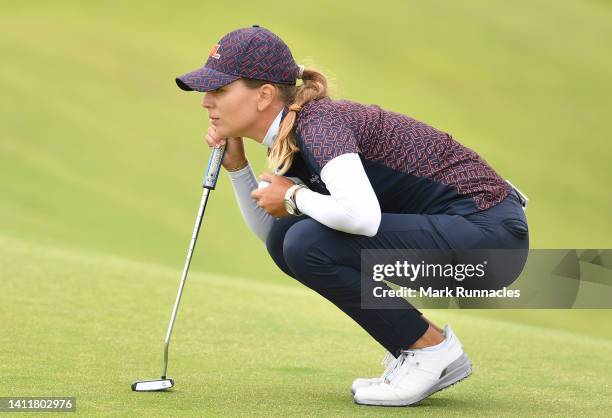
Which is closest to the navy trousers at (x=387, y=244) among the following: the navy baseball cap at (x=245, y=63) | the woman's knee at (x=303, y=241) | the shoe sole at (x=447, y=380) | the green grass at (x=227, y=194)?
the woman's knee at (x=303, y=241)

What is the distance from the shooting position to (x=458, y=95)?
14805 mm

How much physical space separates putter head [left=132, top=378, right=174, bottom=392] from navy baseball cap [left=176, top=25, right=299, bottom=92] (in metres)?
0.77

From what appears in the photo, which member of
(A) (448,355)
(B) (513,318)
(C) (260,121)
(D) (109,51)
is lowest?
(B) (513,318)

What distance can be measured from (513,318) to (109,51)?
25.0 ft

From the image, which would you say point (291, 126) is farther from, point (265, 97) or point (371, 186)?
point (371, 186)

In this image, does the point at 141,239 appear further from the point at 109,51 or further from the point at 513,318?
the point at 109,51

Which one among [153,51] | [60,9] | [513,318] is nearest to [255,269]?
[513,318]

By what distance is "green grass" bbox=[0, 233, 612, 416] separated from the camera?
9.16ft

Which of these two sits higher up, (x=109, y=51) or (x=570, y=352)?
(x=109, y=51)

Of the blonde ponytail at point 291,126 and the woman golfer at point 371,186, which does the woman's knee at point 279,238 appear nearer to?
the woman golfer at point 371,186

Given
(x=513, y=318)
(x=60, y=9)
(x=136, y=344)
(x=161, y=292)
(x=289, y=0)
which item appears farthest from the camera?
(x=289, y=0)

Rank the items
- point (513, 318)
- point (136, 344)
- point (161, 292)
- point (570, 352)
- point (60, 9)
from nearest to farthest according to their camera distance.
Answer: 1. point (136, 344)
2. point (570, 352)
3. point (161, 292)
4. point (513, 318)
5. point (60, 9)

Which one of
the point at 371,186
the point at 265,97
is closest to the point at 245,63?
the point at 265,97

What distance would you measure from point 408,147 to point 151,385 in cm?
92
